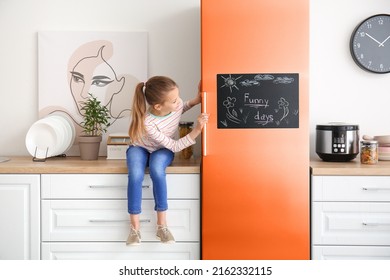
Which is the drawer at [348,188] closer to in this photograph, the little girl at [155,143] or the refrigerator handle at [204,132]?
the refrigerator handle at [204,132]

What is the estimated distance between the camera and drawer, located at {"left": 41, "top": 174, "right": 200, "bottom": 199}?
276cm

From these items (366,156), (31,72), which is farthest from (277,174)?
(31,72)

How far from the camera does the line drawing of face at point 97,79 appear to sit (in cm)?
330

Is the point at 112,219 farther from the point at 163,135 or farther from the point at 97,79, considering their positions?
the point at 97,79

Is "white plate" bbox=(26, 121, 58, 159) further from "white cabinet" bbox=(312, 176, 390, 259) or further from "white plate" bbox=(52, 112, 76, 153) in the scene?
"white cabinet" bbox=(312, 176, 390, 259)

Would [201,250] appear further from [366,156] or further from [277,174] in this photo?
[366,156]

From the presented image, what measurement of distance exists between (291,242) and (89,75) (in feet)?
5.53

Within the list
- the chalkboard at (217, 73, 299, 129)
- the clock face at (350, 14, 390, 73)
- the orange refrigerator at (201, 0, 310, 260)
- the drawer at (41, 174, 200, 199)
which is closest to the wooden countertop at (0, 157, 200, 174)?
the drawer at (41, 174, 200, 199)

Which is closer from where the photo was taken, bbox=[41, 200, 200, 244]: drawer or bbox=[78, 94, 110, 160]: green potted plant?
bbox=[41, 200, 200, 244]: drawer

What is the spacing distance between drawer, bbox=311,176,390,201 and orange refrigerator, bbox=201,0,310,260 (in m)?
0.08

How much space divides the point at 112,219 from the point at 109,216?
24mm

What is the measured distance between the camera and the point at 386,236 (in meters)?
2.72

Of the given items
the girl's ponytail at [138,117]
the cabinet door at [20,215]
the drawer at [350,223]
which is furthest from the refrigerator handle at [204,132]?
the cabinet door at [20,215]

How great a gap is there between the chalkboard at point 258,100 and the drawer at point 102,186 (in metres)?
0.38
